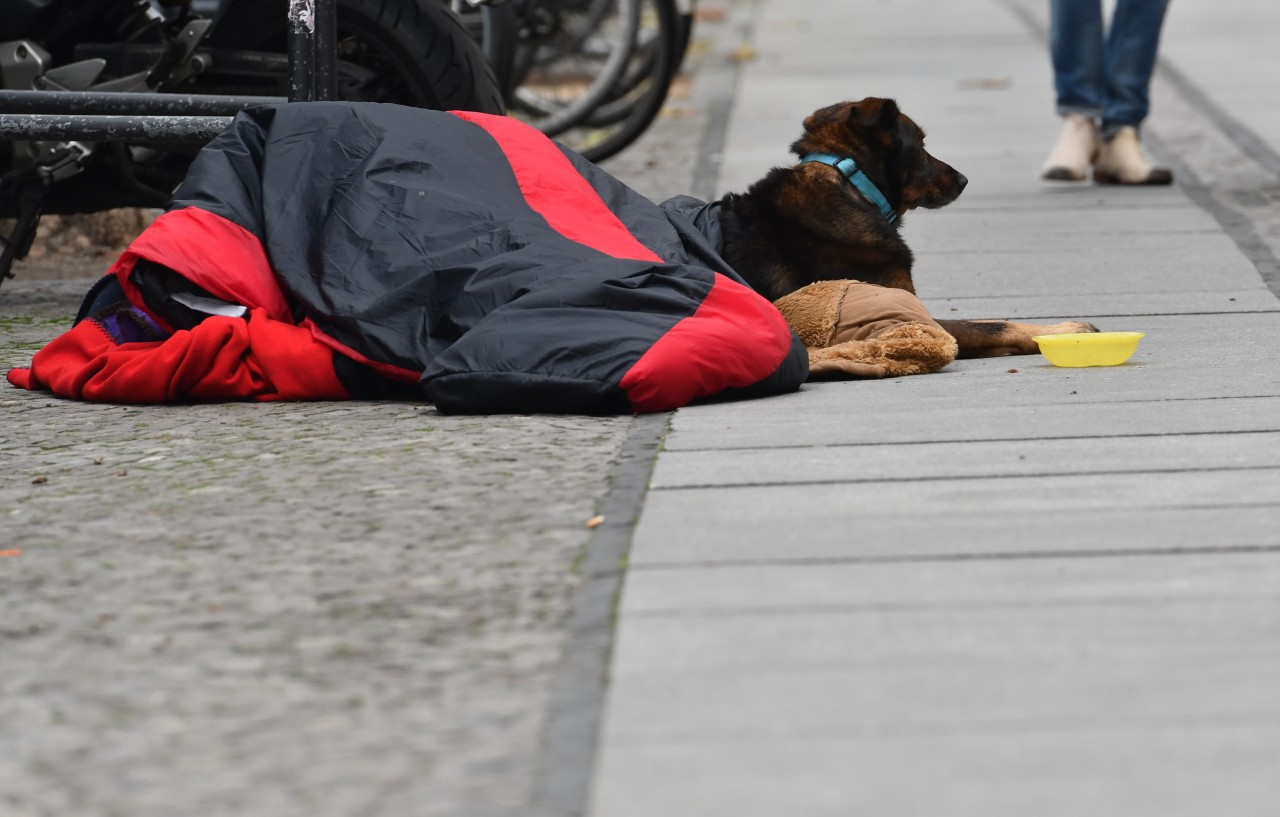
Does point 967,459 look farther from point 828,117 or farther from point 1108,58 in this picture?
point 1108,58

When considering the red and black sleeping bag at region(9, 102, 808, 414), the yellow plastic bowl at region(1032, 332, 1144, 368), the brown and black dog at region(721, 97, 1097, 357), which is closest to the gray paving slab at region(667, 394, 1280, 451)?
the red and black sleeping bag at region(9, 102, 808, 414)

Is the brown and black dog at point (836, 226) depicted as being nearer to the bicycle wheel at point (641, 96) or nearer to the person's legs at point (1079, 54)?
the person's legs at point (1079, 54)

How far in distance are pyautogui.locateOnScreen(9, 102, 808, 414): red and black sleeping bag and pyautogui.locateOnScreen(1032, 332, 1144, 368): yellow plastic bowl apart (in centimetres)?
65

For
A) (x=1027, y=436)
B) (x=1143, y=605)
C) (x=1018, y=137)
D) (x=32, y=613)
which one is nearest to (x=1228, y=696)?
(x=1143, y=605)

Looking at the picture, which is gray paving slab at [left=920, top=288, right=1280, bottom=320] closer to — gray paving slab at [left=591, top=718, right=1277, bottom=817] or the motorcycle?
the motorcycle

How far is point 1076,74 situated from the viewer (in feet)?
25.9

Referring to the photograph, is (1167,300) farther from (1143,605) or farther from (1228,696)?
(1228,696)

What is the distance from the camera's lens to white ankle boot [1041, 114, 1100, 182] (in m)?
8.00

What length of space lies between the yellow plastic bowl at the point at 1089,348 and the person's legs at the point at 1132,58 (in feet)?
11.2

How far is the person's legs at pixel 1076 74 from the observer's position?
7.88 metres

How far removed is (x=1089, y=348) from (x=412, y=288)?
5.31ft

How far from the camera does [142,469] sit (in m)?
3.86

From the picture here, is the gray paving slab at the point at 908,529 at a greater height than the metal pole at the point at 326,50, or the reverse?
the metal pole at the point at 326,50

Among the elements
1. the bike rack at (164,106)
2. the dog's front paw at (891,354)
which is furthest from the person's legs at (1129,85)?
the bike rack at (164,106)
